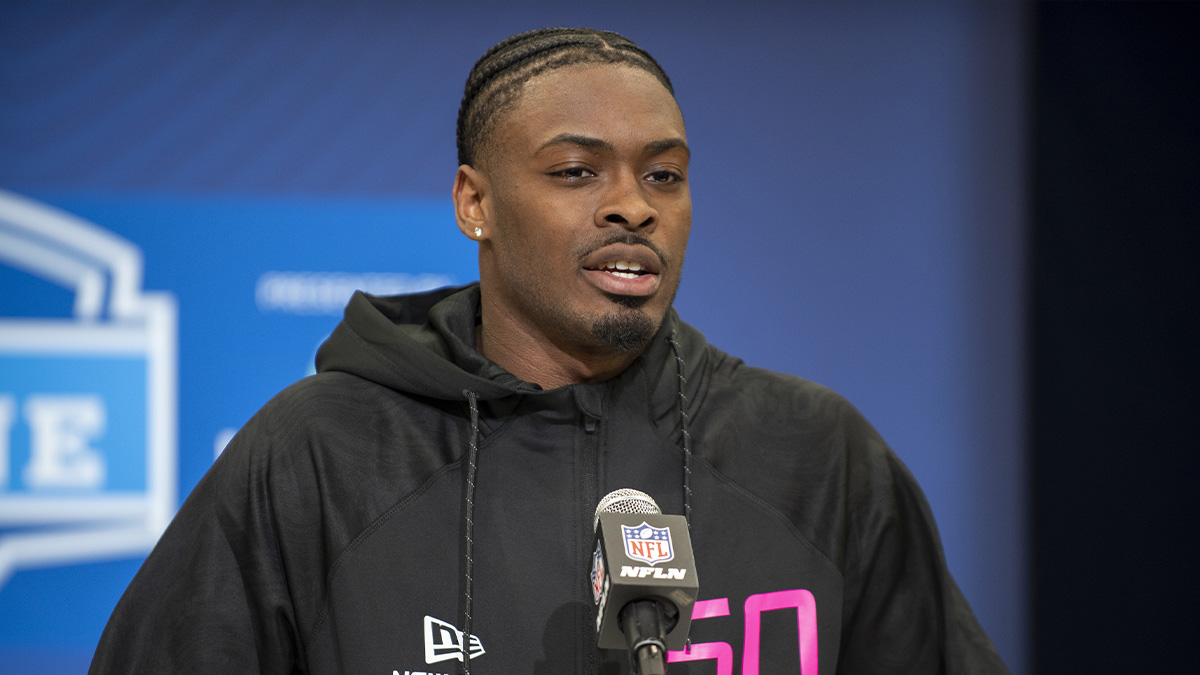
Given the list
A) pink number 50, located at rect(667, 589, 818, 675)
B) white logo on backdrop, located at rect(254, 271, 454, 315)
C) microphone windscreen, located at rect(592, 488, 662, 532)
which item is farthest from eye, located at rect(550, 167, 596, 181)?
white logo on backdrop, located at rect(254, 271, 454, 315)

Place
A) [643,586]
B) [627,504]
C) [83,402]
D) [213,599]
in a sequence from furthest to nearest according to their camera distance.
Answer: [83,402], [213,599], [627,504], [643,586]

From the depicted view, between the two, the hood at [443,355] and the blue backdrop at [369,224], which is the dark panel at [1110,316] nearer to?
the blue backdrop at [369,224]

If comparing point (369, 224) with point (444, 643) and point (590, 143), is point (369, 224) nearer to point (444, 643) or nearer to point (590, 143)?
point (590, 143)

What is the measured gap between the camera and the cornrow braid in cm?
143

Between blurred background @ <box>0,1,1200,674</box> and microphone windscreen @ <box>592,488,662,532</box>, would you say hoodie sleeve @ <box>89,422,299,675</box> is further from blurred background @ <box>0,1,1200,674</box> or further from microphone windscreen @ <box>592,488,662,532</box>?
blurred background @ <box>0,1,1200,674</box>

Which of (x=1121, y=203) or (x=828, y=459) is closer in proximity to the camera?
(x=828, y=459)

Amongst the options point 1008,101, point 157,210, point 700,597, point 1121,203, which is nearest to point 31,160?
point 157,210

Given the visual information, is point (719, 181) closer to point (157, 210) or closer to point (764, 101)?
point (764, 101)

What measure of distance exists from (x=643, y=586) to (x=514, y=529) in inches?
17.1

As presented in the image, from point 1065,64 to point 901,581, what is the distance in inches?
66.5

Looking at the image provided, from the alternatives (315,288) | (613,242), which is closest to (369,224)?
(315,288)

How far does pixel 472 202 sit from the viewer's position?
59.6 inches

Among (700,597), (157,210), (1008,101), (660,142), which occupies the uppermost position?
(1008,101)

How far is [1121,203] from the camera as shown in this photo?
256 centimetres
